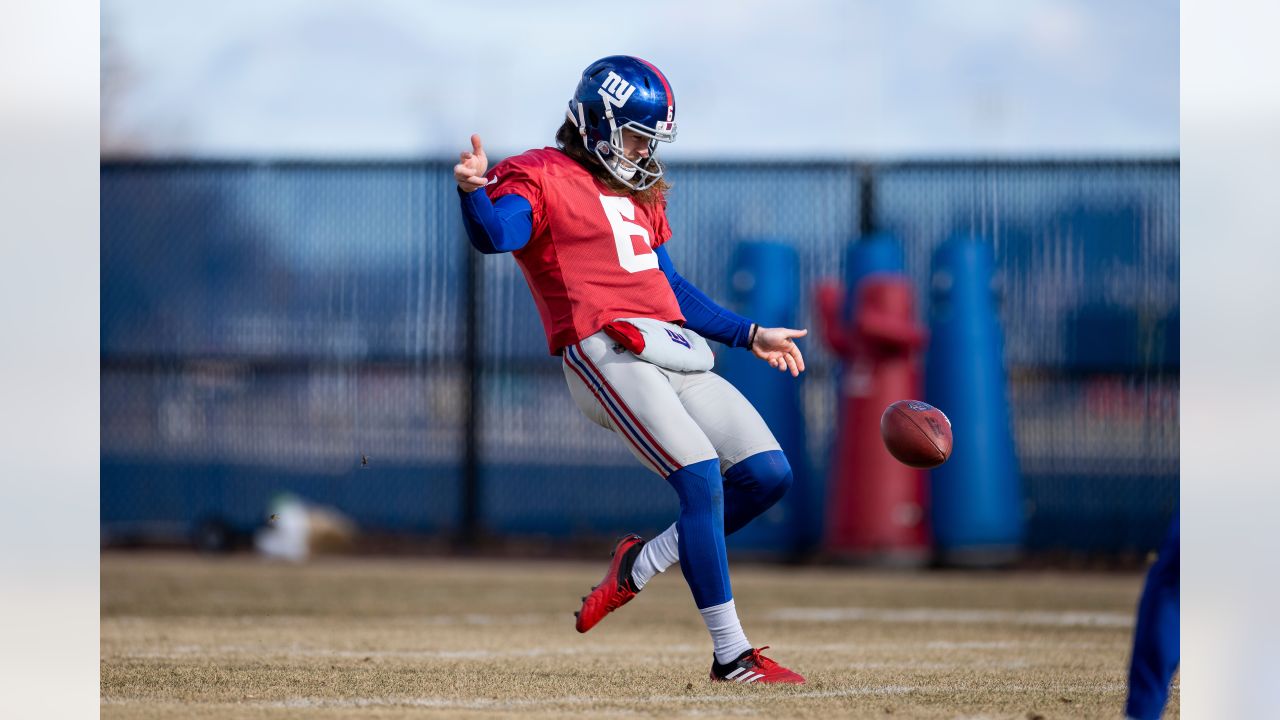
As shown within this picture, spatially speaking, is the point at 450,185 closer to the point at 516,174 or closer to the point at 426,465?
the point at 426,465

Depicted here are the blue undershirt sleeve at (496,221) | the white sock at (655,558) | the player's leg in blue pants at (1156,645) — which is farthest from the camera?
the white sock at (655,558)

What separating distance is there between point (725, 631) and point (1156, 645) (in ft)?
4.82

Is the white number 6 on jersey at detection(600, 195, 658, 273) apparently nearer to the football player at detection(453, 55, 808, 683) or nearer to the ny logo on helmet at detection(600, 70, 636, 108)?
the football player at detection(453, 55, 808, 683)

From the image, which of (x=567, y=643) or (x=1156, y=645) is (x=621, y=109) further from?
(x=567, y=643)

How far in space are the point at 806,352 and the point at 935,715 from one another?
7.74 m

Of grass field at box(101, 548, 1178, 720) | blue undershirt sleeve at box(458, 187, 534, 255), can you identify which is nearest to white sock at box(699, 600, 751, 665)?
grass field at box(101, 548, 1178, 720)

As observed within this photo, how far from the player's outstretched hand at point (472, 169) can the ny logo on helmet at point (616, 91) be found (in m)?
0.56

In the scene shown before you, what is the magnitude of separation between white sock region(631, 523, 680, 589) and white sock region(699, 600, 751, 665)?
0.80ft

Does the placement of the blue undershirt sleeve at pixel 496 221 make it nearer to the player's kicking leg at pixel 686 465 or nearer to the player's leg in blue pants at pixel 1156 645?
the player's kicking leg at pixel 686 465

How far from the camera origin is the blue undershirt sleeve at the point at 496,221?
14.0 ft

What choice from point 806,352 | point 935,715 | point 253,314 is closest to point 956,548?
point 806,352

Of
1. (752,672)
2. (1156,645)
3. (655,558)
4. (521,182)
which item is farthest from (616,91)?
(1156,645)

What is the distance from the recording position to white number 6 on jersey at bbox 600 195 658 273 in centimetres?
470

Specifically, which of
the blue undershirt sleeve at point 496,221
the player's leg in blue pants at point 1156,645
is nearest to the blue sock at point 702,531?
the blue undershirt sleeve at point 496,221
